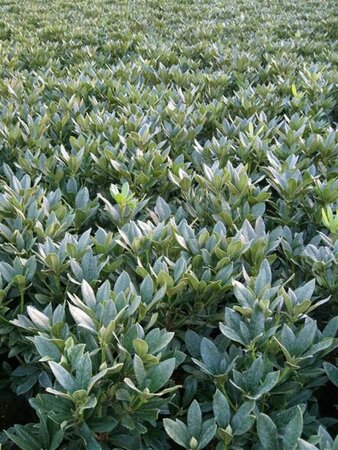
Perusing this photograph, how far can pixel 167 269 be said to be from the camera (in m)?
1.82

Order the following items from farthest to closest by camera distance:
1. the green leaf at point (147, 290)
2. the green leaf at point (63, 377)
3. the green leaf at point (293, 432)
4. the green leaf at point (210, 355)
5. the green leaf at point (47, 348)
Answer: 1. the green leaf at point (147, 290)
2. the green leaf at point (210, 355)
3. the green leaf at point (47, 348)
4. the green leaf at point (63, 377)
5. the green leaf at point (293, 432)

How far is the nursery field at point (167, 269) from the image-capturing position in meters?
1.48

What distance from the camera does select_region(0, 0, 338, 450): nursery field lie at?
4.86 ft

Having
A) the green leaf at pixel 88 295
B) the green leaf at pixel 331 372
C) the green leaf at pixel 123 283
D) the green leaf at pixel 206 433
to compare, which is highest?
the green leaf at pixel 88 295

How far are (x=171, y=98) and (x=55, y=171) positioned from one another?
3.93ft

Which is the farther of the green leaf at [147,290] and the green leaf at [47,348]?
the green leaf at [147,290]

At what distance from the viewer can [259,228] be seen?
2066 mm

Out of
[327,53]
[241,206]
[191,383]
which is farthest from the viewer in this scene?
[327,53]

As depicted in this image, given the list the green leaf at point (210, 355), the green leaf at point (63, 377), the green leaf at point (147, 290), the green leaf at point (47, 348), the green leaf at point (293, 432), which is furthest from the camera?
the green leaf at point (147, 290)

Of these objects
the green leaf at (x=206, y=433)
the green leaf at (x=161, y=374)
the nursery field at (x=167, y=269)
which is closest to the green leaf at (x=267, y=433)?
the nursery field at (x=167, y=269)

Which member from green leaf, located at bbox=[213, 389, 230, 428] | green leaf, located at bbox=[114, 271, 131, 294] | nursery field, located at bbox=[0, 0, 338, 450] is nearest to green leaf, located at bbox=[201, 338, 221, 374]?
nursery field, located at bbox=[0, 0, 338, 450]

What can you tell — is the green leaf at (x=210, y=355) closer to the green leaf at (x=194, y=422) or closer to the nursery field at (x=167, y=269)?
the nursery field at (x=167, y=269)

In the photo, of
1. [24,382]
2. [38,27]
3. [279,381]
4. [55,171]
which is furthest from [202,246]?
[38,27]

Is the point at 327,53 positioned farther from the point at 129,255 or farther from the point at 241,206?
the point at 129,255
